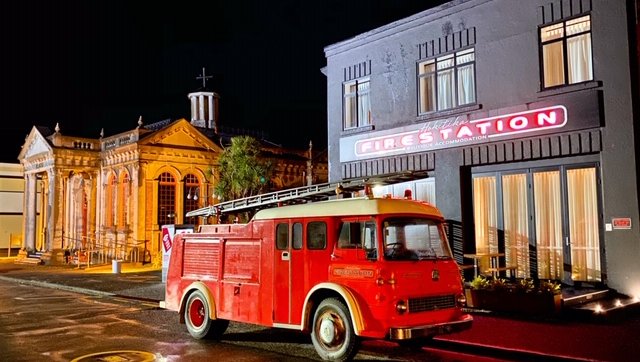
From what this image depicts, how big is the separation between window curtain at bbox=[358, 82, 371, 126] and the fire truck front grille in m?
10.6

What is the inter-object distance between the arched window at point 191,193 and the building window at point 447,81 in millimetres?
18497

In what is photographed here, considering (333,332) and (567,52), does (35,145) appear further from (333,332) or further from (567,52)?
(333,332)

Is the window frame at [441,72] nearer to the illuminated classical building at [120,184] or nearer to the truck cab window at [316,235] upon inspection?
the truck cab window at [316,235]

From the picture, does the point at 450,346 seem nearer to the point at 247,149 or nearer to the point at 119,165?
the point at 247,149

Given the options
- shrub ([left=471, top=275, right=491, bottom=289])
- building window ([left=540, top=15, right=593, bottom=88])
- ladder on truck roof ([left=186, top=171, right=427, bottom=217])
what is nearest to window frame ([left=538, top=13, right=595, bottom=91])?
building window ([left=540, top=15, right=593, bottom=88])

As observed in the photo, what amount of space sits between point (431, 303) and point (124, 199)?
2667cm

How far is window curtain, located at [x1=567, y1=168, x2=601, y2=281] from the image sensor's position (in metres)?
13.9

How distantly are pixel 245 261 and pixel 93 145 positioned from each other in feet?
88.9

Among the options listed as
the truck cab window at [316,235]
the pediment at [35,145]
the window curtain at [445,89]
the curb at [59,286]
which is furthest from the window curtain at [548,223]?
the pediment at [35,145]

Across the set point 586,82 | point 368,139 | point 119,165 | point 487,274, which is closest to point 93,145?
point 119,165

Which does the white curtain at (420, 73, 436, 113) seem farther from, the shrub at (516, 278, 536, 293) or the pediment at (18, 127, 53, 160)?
the pediment at (18, 127, 53, 160)

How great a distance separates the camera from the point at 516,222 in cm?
1548

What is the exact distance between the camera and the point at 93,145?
1368 inches

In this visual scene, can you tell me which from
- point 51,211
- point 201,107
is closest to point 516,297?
point 51,211
